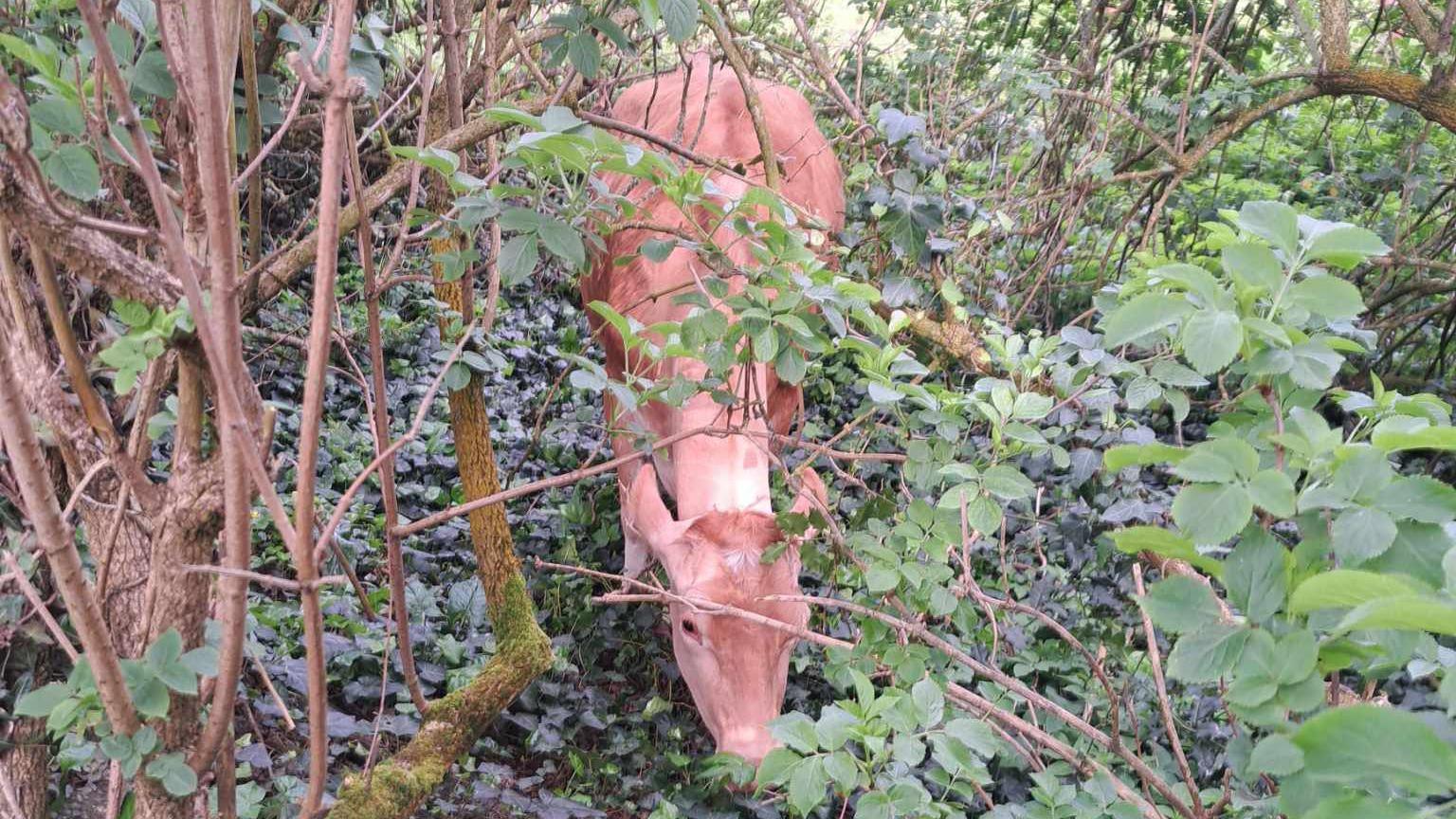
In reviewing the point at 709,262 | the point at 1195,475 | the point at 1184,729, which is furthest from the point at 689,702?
the point at 1195,475

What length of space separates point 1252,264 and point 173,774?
1528 millimetres

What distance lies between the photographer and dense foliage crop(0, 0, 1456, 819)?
136 centimetres

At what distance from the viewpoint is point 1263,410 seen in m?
1.74

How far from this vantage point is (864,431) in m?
3.36

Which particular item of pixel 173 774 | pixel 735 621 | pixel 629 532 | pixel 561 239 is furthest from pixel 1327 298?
pixel 629 532

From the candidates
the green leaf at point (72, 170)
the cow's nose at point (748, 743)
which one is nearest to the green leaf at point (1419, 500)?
the green leaf at point (72, 170)

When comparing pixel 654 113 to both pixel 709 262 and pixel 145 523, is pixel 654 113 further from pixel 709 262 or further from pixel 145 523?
pixel 145 523

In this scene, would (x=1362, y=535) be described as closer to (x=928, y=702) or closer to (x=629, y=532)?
(x=928, y=702)

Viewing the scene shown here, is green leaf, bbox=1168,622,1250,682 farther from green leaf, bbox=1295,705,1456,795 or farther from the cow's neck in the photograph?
the cow's neck

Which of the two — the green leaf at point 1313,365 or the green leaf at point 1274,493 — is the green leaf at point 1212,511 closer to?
the green leaf at point 1274,493

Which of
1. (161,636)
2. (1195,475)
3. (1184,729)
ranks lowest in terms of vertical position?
(1184,729)

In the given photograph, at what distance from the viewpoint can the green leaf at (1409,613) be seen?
2.92 feet

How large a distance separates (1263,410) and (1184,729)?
2226 mm

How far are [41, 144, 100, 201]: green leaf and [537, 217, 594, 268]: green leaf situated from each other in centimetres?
67
